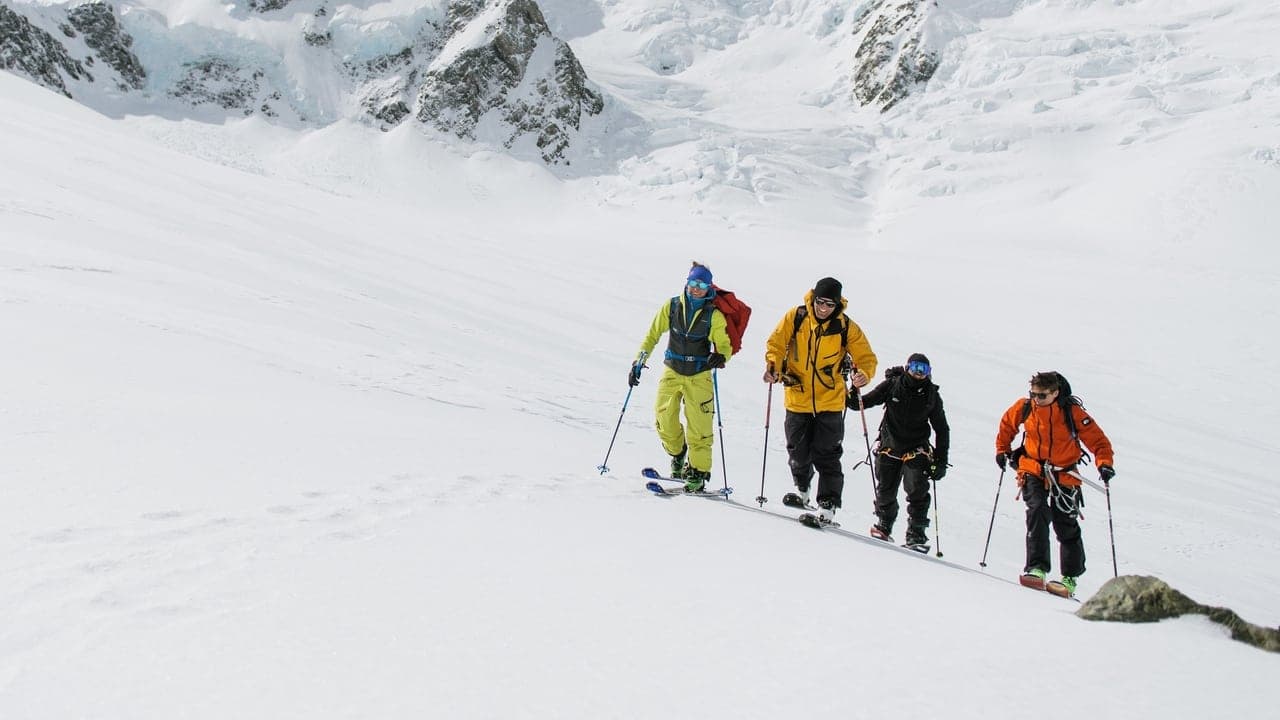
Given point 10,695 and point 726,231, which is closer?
point 10,695

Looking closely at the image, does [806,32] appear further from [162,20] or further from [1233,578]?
[1233,578]

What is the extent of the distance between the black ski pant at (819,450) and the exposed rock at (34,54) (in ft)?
204

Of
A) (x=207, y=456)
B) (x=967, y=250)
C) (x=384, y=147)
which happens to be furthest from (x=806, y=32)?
(x=207, y=456)

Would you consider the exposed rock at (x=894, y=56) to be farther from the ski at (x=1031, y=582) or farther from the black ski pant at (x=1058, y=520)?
the ski at (x=1031, y=582)

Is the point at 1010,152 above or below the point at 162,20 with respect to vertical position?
below

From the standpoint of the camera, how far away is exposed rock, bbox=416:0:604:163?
193 feet

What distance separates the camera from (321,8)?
6362 centimetres

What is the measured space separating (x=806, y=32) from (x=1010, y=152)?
34149 millimetres

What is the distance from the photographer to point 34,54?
168ft

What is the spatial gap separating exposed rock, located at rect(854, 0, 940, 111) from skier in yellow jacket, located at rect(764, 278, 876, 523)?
181ft

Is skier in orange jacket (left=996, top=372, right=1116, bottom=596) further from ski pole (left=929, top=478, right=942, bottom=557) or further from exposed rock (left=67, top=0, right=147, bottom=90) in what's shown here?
exposed rock (left=67, top=0, right=147, bottom=90)

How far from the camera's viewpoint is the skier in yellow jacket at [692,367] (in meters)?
6.15

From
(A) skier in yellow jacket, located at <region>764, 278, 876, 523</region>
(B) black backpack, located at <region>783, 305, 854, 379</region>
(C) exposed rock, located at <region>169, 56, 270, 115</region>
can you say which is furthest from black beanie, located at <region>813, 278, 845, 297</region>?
(C) exposed rock, located at <region>169, 56, 270, 115</region>

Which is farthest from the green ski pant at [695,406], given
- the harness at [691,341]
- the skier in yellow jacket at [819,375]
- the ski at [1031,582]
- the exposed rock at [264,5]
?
the exposed rock at [264,5]
